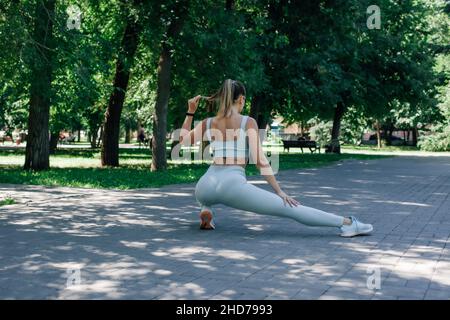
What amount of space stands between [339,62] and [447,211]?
21.5 meters

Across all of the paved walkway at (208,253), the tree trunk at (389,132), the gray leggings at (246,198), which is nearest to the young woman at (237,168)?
the gray leggings at (246,198)

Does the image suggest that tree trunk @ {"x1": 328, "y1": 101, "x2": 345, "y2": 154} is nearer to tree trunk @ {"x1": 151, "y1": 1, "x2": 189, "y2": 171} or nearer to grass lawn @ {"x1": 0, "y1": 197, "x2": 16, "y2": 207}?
tree trunk @ {"x1": 151, "y1": 1, "x2": 189, "y2": 171}

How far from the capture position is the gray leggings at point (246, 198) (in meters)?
7.21

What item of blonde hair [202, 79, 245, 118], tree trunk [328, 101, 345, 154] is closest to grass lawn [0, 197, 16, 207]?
blonde hair [202, 79, 245, 118]

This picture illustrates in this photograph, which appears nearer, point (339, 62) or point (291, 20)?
point (291, 20)

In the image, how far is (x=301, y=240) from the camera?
7238mm

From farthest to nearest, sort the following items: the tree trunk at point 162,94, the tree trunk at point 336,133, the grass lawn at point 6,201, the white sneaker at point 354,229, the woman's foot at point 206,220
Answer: the tree trunk at point 336,133, the tree trunk at point 162,94, the grass lawn at point 6,201, the woman's foot at point 206,220, the white sneaker at point 354,229

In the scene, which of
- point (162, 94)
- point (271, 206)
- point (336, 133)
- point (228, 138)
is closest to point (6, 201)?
point (228, 138)

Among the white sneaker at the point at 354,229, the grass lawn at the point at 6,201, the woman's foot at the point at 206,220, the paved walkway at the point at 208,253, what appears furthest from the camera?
the grass lawn at the point at 6,201

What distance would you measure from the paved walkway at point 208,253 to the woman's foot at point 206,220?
0.17m

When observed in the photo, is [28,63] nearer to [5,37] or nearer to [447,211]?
[5,37]

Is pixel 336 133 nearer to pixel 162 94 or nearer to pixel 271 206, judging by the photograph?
pixel 162 94

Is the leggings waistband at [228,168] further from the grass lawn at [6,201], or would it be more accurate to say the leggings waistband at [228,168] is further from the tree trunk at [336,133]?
the tree trunk at [336,133]
